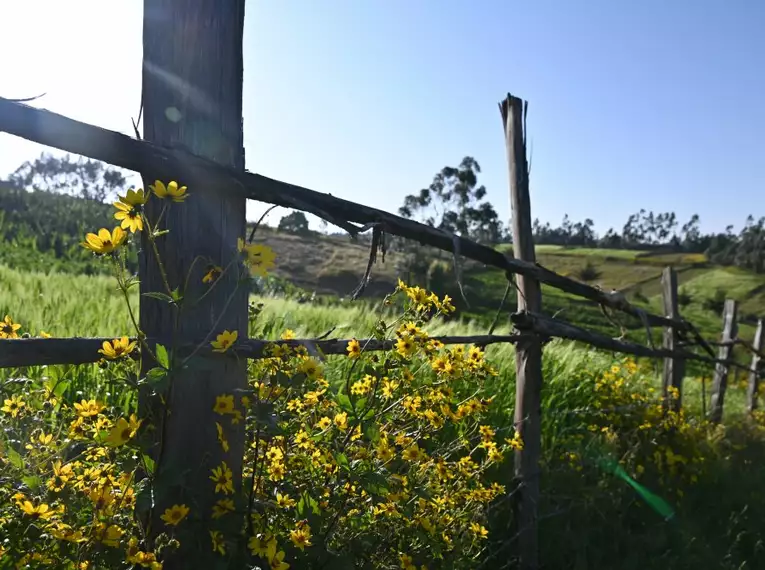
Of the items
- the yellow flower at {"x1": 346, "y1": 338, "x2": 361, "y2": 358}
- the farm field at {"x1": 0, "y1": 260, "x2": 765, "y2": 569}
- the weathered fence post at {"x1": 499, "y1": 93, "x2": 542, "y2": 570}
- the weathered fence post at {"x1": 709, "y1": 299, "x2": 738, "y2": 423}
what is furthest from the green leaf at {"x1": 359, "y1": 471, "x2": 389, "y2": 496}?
the weathered fence post at {"x1": 709, "y1": 299, "x2": 738, "y2": 423}

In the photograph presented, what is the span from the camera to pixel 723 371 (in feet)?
24.1

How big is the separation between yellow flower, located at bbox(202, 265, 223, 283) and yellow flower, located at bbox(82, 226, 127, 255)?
0.19m

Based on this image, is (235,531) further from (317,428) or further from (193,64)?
(193,64)

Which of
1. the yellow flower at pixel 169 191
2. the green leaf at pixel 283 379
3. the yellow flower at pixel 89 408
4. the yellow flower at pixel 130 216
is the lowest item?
the yellow flower at pixel 89 408

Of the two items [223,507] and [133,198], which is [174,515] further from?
[133,198]

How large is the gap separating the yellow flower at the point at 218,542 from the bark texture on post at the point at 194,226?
4 centimetres

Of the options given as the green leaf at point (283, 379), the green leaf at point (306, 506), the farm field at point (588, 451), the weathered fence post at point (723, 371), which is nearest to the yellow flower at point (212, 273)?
the green leaf at point (283, 379)

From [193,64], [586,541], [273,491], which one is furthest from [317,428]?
[586,541]

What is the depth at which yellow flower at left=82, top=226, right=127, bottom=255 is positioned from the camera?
3.88 ft

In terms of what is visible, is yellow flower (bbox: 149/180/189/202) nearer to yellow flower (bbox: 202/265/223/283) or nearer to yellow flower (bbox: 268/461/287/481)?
yellow flower (bbox: 202/265/223/283)

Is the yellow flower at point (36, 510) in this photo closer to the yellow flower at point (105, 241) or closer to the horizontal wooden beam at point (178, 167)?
the yellow flower at point (105, 241)

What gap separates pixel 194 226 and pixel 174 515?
2.23 feet

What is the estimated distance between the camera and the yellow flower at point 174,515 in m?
1.39

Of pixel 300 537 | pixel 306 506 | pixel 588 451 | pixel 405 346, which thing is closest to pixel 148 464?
pixel 300 537
